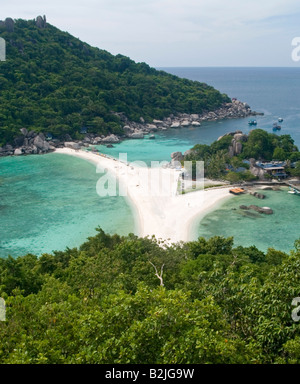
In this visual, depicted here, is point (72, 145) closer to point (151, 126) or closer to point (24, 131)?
point (24, 131)

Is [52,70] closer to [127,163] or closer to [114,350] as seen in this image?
[127,163]

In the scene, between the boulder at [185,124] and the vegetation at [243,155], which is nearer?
the vegetation at [243,155]

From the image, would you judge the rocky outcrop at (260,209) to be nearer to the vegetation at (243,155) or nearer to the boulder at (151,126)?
the vegetation at (243,155)

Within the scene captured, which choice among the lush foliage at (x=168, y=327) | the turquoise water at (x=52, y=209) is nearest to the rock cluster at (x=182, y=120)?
the turquoise water at (x=52, y=209)

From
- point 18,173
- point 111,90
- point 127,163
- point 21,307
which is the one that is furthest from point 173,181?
point 111,90

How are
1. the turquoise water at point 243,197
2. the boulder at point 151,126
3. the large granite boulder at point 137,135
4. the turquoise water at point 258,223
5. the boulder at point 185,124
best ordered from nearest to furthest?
the turquoise water at point 258,223 < the turquoise water at point 243,197 < the large granite boulder at point 137,135 < the boulder at point 151,126 < the boulder at point 185,124

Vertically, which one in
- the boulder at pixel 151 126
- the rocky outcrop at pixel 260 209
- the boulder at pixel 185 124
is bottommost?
the rocky outcrop at pixel 260 209
